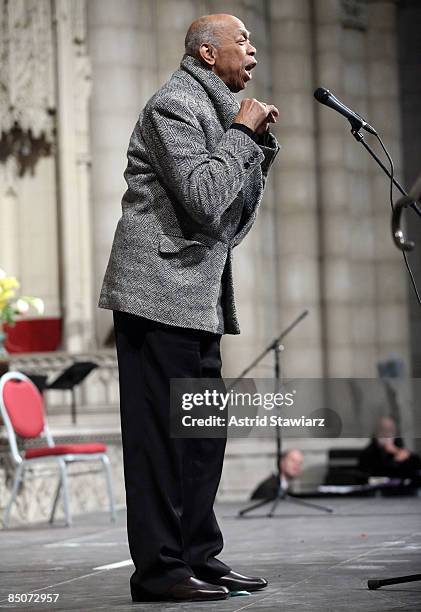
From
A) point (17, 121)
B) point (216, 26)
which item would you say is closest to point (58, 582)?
point (216, 26)

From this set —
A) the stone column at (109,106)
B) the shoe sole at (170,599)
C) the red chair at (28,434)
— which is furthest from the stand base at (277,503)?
the shoe sole at (170,599)

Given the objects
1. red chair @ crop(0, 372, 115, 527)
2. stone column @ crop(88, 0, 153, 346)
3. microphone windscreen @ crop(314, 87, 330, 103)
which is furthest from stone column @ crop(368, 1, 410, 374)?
microphone windscreen @ crop(314, 87, 330, 103)

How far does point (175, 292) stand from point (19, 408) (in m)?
4.58

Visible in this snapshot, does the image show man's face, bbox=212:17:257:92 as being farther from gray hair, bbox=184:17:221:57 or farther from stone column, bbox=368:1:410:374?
stone column, bbox=368:1:410:374

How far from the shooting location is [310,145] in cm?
1257

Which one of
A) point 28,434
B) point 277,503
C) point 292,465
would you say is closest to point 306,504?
point 277,503

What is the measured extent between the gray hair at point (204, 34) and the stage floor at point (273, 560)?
1.60m

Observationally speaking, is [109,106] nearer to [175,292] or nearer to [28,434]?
[28,434]

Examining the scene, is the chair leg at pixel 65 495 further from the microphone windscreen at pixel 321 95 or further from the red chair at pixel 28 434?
the microphone windscreen at pixel 321 95

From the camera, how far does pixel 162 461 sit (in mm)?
3459

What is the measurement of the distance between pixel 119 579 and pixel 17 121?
25.1 feet

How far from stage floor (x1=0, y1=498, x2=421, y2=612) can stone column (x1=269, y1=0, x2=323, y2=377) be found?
4.57 metres

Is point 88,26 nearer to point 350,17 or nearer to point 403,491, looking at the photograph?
point 350,17

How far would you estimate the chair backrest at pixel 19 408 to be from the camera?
772cm
